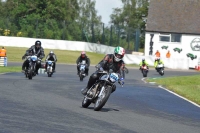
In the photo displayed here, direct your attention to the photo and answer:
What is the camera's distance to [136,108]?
16.6 metres

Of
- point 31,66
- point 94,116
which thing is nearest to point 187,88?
point 31,66

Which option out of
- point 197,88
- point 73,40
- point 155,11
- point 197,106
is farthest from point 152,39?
point 197,106

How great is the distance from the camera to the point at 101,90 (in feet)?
47.3

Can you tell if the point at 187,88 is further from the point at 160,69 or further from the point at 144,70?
the point at 160,69

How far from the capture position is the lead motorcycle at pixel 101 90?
47.0ft

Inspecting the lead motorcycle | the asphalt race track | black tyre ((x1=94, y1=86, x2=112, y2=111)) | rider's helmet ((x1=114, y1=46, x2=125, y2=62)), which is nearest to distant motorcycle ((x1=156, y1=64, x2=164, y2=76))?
the asphalt race track

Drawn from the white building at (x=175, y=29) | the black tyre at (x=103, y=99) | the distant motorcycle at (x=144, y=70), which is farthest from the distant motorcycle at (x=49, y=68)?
the white building at (x=175, y=29)

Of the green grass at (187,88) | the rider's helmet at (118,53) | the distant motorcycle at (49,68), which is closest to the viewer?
the rider's helmet at (118,53)

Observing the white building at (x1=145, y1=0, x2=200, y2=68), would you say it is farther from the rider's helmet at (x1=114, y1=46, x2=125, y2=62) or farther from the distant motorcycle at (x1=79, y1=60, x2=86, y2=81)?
the rider's helmet at (x1=114, y1=46, x2=125, y2=62)

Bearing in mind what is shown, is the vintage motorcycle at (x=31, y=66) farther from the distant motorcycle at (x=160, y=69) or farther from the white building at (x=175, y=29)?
the white building at (x=175, y=29)

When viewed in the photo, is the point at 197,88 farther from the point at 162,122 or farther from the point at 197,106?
the point at 162,122

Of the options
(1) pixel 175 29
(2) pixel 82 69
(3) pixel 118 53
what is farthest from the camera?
(1) pixel 175 29

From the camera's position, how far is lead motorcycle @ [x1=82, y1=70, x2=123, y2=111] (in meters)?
14.3

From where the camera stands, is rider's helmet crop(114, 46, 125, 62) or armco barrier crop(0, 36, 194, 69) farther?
armco barrier crop(0, 36, 194, 69)
